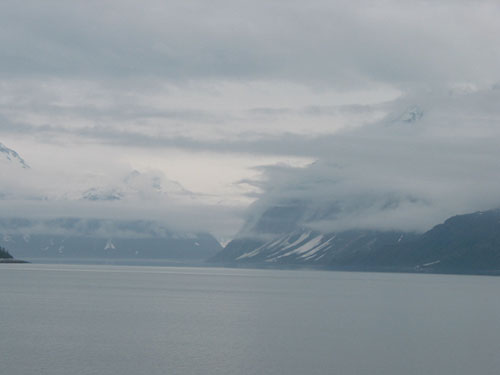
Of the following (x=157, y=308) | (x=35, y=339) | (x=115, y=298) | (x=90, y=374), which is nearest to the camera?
(x=90, y=374)

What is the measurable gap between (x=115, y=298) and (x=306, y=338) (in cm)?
Result: 7112

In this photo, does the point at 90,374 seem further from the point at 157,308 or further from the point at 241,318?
the point at 157,308

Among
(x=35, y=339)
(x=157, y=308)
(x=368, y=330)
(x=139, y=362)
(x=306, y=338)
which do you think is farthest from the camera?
(x=157, y=308)

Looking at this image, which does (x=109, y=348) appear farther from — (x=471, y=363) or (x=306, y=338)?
(x=471, y=363)

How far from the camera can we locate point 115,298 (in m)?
152

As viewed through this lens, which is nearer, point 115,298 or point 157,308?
point 157,308

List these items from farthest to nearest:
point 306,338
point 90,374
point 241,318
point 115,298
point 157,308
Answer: point 115,298
point 157,308
point 241,318
point 306,338
point 90,374

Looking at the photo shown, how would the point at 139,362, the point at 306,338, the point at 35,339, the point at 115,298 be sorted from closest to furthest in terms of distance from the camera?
the point at 139,362, the point at 35,339, the point at 306,338, the point at 115,298

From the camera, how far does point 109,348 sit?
7831 cm

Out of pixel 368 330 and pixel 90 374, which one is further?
pixel 368 330

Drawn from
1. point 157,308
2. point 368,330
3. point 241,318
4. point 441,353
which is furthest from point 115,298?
point 441,353

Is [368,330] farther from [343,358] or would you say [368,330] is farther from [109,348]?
[109,348]

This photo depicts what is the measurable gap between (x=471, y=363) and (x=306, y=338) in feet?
72.1

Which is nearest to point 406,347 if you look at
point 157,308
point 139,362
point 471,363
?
point 471,363
